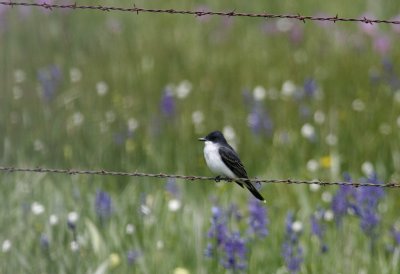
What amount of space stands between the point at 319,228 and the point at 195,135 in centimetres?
198

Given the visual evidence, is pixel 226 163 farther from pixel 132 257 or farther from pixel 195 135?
pixel 195 135

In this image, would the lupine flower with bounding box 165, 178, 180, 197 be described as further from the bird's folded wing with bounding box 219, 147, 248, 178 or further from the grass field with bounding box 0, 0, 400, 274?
the bird's folded wing with bounding box 219, 147, 248, 178

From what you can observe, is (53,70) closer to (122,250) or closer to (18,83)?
(18,83)

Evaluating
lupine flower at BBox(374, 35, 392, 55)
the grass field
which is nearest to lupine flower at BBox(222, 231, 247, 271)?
the grass field

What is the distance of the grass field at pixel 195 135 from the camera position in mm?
5258

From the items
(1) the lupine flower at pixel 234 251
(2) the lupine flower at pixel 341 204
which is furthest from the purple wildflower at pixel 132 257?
(2) the lupine flower at pixel 341 204

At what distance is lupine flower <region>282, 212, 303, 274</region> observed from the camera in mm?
4965

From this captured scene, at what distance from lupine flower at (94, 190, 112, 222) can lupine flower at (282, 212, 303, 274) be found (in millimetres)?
984

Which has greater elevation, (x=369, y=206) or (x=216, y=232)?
(x=369, y=206)

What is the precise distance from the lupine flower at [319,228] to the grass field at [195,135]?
0.01m

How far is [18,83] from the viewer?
806cm

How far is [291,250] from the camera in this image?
501cm

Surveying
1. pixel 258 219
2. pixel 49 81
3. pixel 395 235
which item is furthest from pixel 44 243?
pixel 49 81

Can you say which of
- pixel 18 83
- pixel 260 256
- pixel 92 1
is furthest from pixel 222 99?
pixel 92 1
